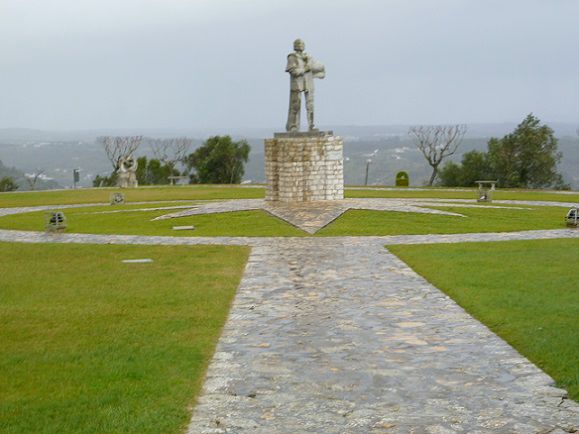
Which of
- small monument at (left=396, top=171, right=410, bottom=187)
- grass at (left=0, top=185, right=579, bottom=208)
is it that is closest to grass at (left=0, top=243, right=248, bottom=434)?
grass at (left=0, top=185, right=579, bottom=208)

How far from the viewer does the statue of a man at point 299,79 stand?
2942cm

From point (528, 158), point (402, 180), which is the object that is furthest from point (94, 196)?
point (528, 158)

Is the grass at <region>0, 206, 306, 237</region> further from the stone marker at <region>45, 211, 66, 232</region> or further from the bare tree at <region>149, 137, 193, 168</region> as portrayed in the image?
the bare tree at <region>149, 137, 193, 168</region>

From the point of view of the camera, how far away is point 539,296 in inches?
472

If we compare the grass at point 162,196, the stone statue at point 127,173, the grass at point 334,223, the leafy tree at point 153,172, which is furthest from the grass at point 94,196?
the leafy tree at point 153,172

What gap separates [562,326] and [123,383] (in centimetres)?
563

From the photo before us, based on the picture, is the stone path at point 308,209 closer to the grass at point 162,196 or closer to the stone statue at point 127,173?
the grass at point 162,196

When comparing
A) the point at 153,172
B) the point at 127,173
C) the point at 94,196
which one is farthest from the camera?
the point at 153,172

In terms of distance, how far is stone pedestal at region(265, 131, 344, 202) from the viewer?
28.1 metres

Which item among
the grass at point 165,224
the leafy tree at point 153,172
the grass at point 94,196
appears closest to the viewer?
the grass at point 165,224

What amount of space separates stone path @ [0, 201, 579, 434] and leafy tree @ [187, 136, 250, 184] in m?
48.6

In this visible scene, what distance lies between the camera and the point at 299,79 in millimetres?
29594

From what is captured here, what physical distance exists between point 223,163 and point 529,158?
23.8 meters

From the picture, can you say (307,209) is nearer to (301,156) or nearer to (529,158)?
(301,156)
